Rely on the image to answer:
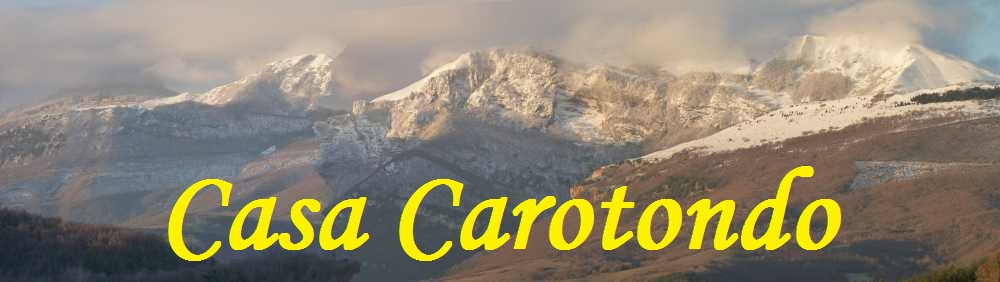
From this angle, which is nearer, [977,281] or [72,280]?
[977,281]

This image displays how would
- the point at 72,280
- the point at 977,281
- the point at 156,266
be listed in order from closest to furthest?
1. the point at 977,281
2. the point at 72,280
3. the point at 156,266

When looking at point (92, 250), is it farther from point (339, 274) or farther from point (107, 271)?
point (339, 274)

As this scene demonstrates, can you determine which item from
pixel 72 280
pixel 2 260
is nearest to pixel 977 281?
pixel 72 280

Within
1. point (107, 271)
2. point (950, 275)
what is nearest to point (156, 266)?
point (107, 271)

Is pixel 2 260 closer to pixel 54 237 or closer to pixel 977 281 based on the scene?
pixel 54 237

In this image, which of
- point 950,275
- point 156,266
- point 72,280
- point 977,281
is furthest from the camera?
point 156,266

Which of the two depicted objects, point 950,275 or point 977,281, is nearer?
point 977,281
